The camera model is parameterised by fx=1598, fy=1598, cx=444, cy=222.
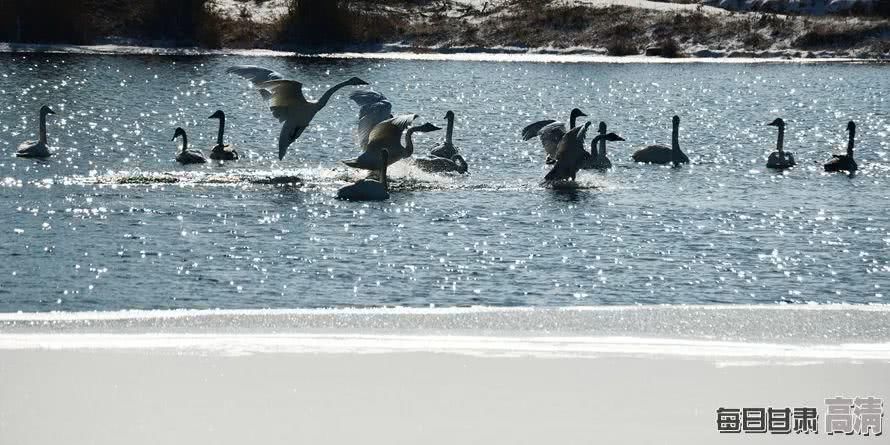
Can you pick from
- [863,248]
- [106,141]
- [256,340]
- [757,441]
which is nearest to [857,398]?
[757,441]

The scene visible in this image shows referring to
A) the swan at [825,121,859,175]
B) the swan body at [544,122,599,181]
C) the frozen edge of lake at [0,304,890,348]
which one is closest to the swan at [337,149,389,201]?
the swan body at [544,122,599,181]

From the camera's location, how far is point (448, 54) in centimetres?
5597

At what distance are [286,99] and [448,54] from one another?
34.2 m

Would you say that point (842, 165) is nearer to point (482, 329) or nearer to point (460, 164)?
point (460, 164)

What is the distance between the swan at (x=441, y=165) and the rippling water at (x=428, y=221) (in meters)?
0.25

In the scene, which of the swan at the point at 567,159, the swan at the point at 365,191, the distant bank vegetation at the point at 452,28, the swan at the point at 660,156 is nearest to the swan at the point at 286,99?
the swan at the point at 365,191

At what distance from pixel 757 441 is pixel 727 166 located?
1737 cm

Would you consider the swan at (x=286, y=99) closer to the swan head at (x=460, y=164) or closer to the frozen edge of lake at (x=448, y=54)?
the swan head at (x=460, y=164)

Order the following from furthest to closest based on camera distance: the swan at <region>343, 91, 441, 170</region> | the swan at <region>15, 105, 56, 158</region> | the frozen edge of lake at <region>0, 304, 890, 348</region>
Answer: the swan at <region>15, 105, 56, 158</region> < the swan at <region>343, 91, 441, 170</region> < the frozen edge of lake at <region>0, 304, 890, 348</region>

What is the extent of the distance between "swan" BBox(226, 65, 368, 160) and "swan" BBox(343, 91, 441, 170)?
1.55 feet

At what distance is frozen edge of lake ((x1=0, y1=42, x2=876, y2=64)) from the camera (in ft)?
177

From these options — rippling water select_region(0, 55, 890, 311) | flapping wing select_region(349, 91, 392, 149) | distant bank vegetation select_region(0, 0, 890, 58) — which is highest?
distant bank vegetation select_region(0, 0, 890, 58)

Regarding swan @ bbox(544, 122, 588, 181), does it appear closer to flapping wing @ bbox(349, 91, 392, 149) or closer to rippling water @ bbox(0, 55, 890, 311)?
rippling water @ bbox(0, 55, 890, 311)

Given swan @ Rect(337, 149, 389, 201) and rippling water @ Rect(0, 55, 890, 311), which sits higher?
swan @ Rect(337, 149, 389, 201)
